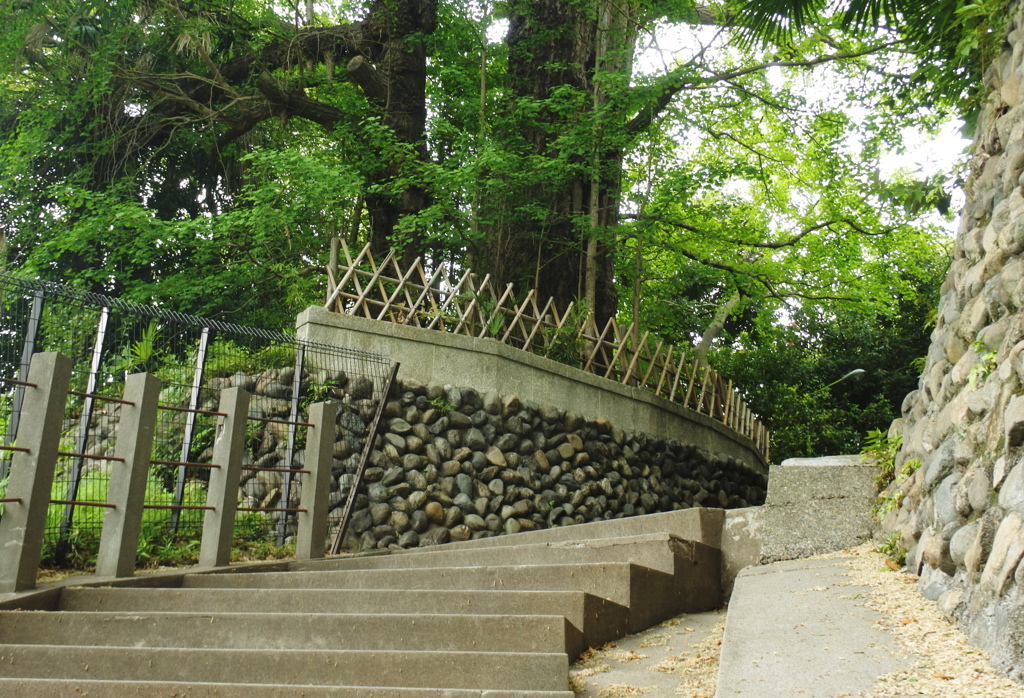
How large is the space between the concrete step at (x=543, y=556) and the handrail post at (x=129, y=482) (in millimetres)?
1185

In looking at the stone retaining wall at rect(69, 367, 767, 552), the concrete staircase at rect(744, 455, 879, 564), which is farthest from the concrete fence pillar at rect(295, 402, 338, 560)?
the concrete staircase at rect(744, 455, 879, 564)

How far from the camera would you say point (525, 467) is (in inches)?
350

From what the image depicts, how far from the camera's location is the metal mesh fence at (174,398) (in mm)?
5535

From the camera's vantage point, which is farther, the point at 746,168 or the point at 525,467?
the point at 746,168

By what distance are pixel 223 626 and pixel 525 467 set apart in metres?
5.03

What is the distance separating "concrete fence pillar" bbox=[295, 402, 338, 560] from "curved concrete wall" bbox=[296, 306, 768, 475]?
1.54 meters

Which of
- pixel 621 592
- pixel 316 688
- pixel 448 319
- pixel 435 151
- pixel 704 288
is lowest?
pixel 316 688

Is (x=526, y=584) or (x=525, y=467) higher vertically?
(x=525, y=467)

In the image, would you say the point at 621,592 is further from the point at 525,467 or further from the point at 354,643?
the point at 525,467

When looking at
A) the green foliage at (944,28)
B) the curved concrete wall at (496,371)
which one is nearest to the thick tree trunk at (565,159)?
the curved concrete wall at (496,371)

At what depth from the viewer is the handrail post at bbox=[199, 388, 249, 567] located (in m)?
5.80

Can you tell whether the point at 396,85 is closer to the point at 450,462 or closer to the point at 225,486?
the point at 450,462

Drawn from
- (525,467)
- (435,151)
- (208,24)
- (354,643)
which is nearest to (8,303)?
(354,643)

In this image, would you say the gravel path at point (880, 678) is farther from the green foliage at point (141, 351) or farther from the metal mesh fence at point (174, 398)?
the green foliage at point (141, 351)
